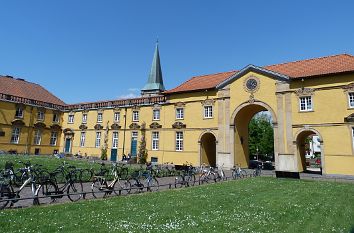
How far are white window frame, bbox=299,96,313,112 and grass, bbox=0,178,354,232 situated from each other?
54.2 feet

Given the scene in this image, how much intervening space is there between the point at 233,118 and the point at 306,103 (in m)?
7.63

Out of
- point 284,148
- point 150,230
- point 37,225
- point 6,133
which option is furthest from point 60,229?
point 6,133

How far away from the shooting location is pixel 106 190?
11.5 m

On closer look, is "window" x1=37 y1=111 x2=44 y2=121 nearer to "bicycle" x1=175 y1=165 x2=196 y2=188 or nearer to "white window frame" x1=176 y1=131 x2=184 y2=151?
"white window frame" x1=176 y1=131 x2=184 y2=151

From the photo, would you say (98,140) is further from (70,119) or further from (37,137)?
(37,137)

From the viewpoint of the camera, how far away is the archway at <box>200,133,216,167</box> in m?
33.2

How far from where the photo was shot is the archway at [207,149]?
109ft

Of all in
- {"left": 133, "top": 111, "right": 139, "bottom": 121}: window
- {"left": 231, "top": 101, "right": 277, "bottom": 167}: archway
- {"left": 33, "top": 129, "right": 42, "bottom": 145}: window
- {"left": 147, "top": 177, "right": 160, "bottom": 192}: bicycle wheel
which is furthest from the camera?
{"left": 33, "top": 129, "right": 42, "bottom": 145}: window

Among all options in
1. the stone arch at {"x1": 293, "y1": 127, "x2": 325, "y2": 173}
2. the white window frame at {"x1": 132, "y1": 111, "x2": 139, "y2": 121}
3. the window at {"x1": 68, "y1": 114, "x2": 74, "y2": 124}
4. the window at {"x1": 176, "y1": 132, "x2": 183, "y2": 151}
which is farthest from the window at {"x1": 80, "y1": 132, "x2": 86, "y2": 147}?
the stone arch at {"x1": 293, "y1": 127, "x2": 325, "y2": 173}

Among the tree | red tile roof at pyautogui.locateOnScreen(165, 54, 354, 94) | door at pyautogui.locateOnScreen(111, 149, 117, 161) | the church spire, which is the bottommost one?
door at pyautogui.locateOnScreen(111, 149, 117, 161)

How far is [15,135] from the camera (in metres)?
39.8

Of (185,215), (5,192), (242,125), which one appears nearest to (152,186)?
(185,215)

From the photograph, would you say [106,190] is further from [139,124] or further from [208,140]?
[139,124]

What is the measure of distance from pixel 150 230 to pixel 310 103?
80.9 ft
